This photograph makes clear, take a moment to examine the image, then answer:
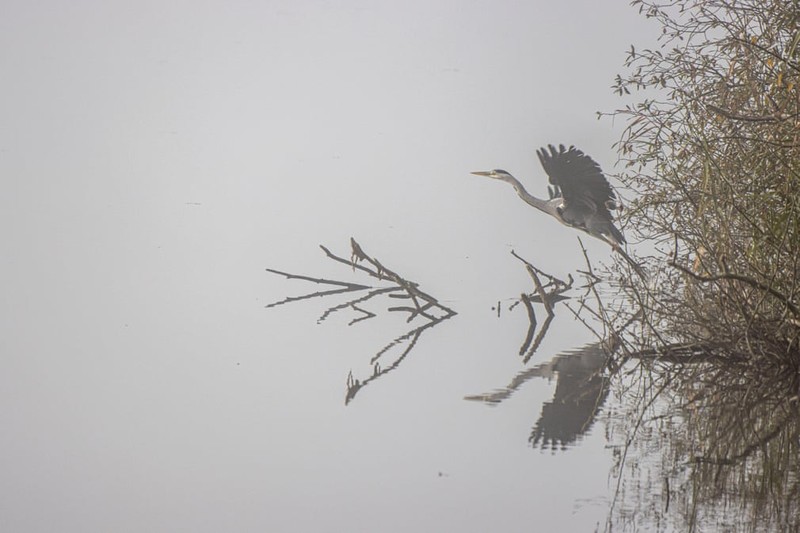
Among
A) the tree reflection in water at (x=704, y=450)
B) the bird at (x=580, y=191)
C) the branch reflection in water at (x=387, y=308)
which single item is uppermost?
the bird at (x=580, y=191)

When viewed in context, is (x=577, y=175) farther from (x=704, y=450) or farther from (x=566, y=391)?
(x=704, y=450)

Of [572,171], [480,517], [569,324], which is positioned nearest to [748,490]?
[480,517]

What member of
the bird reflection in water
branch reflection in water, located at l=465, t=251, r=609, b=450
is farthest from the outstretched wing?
the bird reflection in water

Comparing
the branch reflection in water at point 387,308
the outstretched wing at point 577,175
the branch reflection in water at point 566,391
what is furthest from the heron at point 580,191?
the branch reflection in water at point 566,391

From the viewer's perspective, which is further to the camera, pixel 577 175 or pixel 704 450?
pixel 577 175

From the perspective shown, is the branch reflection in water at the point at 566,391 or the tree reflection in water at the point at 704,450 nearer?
the tree reflection in water at the point at 704,450

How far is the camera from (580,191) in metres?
9.32

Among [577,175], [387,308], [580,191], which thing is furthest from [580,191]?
[387,308]

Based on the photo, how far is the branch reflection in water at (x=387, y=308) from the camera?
629 cm

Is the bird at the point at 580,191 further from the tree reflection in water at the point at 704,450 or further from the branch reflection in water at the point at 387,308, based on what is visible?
the tree reflection in water at the point at 704,450

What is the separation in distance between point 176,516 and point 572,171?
597 cm

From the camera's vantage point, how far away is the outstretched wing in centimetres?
899

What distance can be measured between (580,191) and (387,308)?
1.71 m

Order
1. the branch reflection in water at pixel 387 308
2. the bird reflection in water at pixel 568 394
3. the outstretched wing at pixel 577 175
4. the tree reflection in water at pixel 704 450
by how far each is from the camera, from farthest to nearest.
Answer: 1. the outstretched wing at pixel 577 175
2. the branch reflection in water at pixel 387 308
3. the bird reflection in water at pixel 568 394
4. the tree reflection in water at pixel 704 450
